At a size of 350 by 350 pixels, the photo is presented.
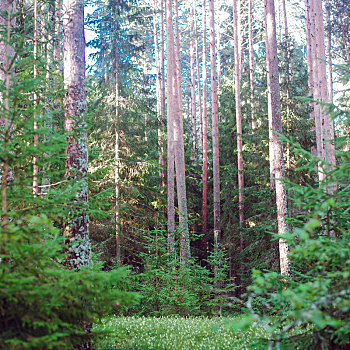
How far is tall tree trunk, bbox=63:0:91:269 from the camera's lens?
625cm

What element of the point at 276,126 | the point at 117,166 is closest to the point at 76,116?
the point at 276,126

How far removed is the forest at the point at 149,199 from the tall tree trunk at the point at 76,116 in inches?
1.0

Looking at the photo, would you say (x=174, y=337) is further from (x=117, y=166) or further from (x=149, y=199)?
(x=149, y=199)

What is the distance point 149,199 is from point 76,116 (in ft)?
40.1

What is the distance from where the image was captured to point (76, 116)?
6.65 meters

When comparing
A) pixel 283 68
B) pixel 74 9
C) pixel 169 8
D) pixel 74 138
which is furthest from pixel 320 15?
pixel 74 138

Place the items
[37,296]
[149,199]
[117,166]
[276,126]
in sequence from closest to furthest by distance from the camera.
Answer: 1. [37,296]
2. [276,126]
3. [117,166]
4. [149,199]

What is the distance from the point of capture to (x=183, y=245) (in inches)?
601

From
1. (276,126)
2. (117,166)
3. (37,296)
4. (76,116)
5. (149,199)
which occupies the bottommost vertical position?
(37,296)

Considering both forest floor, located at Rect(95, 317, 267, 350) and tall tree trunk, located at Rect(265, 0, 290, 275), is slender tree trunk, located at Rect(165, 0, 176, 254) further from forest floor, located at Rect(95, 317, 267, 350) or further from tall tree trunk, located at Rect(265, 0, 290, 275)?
forest floor, located at Rect(95, 317, 267, 350)

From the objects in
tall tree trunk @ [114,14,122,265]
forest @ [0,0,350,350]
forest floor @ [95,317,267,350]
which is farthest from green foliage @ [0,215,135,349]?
tall tree trunk @ [114,14,122,265]

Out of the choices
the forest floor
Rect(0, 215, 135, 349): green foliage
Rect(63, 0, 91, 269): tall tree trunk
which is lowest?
the forest floor

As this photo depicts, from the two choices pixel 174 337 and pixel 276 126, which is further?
pixel 276 126

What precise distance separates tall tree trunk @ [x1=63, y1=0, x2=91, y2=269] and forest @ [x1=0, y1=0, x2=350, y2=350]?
0.09ft
